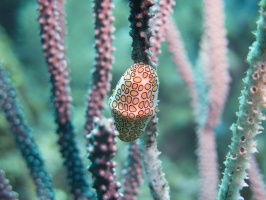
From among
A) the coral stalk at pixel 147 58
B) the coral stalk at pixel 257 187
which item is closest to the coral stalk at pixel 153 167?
the coral stalk at pixel 147 58

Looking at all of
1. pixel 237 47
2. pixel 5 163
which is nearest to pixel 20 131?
pixel 5 163

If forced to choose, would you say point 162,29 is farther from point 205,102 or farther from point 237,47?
point 237,47

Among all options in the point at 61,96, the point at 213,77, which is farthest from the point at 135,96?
the point at 213,77

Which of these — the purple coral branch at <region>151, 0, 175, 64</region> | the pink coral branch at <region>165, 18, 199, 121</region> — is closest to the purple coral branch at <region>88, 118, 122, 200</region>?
the purple coral branch at <region>151, 0, 175, 64</region>

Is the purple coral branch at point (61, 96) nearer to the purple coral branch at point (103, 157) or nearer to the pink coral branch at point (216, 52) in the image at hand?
the purple coral branch at point (103, 157)

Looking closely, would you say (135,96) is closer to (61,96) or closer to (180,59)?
(61,96)

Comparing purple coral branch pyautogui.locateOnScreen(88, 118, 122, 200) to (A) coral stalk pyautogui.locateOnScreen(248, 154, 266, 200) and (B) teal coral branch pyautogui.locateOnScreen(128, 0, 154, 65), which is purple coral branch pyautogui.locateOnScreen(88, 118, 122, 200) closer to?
(B) teal coral branch pyautogui.locateOnScreen(128, 0, 154, 65)
